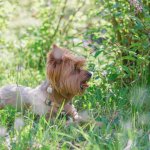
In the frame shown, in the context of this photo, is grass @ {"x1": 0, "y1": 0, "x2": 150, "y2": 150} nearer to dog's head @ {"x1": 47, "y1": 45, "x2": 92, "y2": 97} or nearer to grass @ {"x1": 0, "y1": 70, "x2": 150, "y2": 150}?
grass @ {"x1": 0, "y1": 70, "x2": 150, "y2": 150}

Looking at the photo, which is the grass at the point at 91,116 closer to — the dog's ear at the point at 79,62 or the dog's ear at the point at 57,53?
the dog's ear at the point at 79,62

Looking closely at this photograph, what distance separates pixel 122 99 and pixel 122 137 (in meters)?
1.42

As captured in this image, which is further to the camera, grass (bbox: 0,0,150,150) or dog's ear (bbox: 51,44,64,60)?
dog's ear (bbox: 51,44,64,60)

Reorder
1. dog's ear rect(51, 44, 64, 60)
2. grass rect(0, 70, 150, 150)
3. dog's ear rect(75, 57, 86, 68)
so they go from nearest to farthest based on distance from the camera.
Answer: grass rect(0, 70, 150, 150)
dog's ear rect(51, 44, 64, 60)
dog's ear rect(75, 57, 86, 68)

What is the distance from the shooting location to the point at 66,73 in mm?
5590

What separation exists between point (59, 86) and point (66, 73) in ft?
0.49

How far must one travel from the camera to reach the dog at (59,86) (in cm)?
555

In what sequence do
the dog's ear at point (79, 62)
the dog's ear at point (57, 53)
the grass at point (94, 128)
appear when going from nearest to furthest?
the grass at point (94, 128)
the dog's ear at point (57, 53)
the dog's ear at point (79, 62)

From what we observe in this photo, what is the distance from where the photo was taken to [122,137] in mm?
4602

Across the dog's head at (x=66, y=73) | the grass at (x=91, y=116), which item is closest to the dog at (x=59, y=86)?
the dog's head at (x=66, y=73)

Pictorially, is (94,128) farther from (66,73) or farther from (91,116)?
(66,73)

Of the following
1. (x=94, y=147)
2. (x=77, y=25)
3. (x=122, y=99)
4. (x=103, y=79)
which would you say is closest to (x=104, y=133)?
(x=94, y=147)

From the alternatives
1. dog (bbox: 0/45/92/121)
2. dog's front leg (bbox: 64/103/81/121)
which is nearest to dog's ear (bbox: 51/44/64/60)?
dog (bbox: 0/45/92/121)

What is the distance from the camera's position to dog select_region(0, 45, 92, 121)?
5547mm
